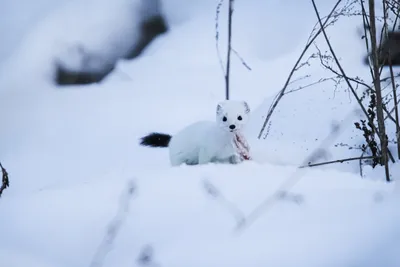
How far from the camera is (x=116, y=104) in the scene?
2910mm

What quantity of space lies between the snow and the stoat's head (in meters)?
0.25

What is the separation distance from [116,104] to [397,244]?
2.14 m

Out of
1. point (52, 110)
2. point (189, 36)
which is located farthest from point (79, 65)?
point (189, 36)

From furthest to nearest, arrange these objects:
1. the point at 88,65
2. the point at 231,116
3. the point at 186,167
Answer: the point at 88,65 → the point at 231,116 → the point at 186,167

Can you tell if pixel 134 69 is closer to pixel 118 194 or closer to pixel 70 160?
pixel 70 160

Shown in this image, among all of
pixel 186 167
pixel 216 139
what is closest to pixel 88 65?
pixel 216 139

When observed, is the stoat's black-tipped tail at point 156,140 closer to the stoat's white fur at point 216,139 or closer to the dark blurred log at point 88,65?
the stoat's white fur at point 216,139

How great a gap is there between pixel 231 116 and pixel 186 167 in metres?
0.36

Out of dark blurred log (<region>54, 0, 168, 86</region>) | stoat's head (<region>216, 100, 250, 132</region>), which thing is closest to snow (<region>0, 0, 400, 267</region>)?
dark blurred log (<region>54, 0, 168, 86</region>)

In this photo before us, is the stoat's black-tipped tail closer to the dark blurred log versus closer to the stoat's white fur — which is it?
the stoat's white fur

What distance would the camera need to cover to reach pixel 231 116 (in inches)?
65.6

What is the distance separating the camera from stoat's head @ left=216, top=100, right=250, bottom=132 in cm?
167

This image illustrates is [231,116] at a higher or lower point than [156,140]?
higher

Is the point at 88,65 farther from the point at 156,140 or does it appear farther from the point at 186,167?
the point at 186,167
